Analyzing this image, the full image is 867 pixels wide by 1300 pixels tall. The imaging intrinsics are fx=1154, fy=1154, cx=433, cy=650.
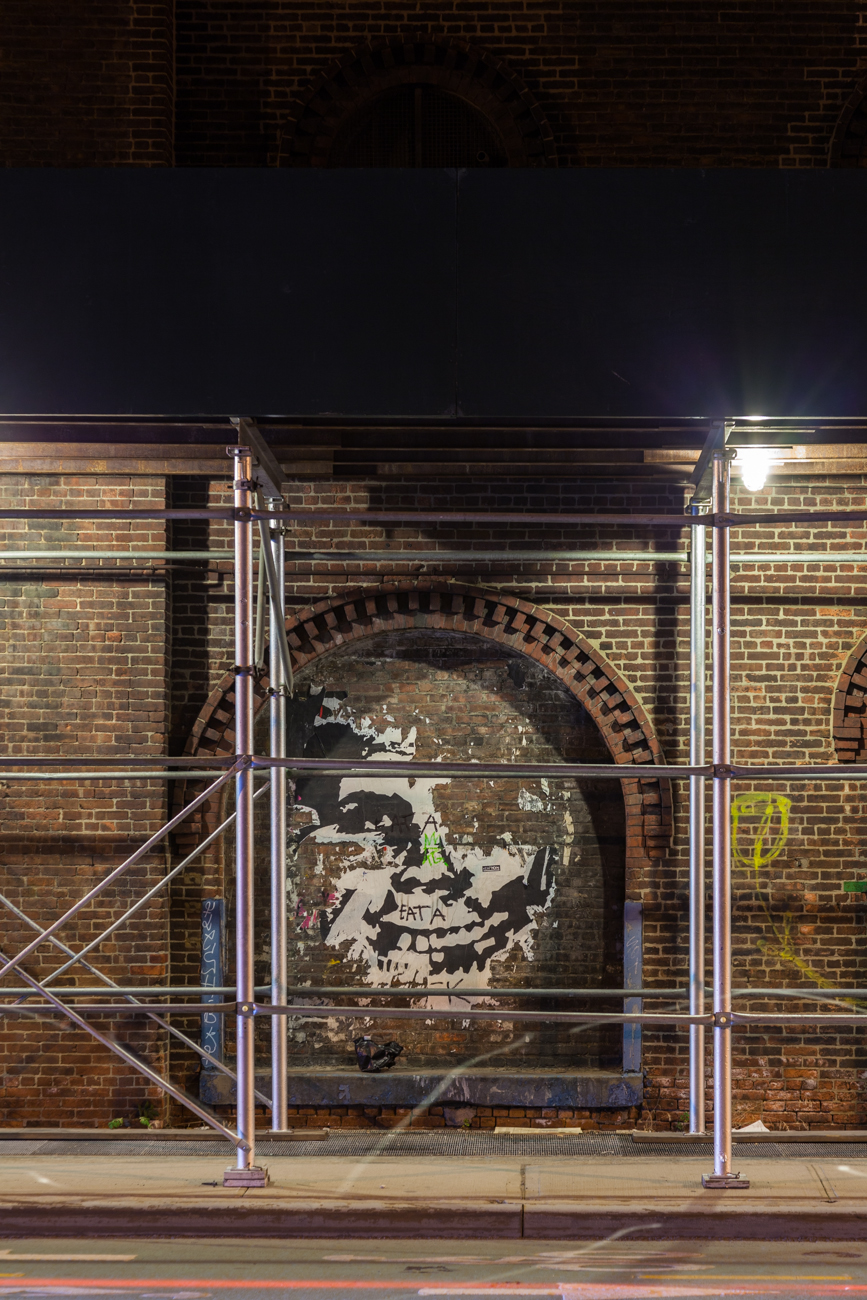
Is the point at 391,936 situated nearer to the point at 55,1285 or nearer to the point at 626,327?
the point at 55,1285

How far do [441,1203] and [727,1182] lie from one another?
144 cm

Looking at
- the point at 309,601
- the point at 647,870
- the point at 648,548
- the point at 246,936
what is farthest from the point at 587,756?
the point at 246,936

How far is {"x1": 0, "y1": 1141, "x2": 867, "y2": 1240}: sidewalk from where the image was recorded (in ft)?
18.1

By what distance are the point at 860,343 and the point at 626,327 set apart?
114 cm

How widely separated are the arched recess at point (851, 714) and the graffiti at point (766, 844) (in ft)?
1.79

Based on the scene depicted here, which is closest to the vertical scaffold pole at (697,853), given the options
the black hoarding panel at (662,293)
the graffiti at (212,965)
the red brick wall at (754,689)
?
the red brick wall at (754,689)

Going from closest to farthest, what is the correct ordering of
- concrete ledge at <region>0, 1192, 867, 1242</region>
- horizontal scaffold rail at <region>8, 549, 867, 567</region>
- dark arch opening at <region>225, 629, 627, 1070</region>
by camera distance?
concrete ledge at <region>0, 1192, 867, 1242</region>, horizontal scaffold rail at <region>8, 549, 867, 567</region>, dark arch opening at <region>225, 629, 627, 1070</region>

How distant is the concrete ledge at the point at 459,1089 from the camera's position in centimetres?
764

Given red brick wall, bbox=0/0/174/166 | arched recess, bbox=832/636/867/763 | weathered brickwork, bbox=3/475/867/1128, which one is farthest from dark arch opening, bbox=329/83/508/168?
arched recess, bbox=832/636/867/763

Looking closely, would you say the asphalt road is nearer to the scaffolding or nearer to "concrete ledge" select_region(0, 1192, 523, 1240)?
"concrete ledge" select_region(0, 1192, 523, 1240)

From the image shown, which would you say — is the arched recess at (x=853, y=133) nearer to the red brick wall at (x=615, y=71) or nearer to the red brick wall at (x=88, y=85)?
the red brick wall at (x=615, y=71)

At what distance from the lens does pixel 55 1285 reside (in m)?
5.14

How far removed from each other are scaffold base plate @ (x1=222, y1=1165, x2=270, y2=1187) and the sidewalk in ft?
0.18

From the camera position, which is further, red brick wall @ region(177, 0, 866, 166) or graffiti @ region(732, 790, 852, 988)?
red brick wall @ region(177, 0, 866, 166)
